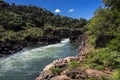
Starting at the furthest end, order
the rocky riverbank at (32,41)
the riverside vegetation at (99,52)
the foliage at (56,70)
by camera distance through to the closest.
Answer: the rocky riverbank at (32,41)
the foliage at (56,70)
the riverside vegetation at (99,52)

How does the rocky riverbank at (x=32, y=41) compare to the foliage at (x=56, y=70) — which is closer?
the foliage at (x=56, y=70)

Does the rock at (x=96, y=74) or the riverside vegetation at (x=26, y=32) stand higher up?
the riverside vegetation at (x=26, y=32)

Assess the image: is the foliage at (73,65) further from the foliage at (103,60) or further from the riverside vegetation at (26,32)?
the riverside vegetation at (26,32)

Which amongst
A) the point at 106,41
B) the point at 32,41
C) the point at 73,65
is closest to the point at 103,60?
the point at 73,65

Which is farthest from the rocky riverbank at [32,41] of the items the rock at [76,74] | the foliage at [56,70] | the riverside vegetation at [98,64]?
the rock at [76,74]

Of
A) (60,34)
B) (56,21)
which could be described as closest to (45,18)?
(56,21)

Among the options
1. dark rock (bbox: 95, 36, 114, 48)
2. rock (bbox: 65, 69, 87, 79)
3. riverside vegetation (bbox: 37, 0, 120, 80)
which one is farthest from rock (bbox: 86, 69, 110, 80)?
dark rock (bbox: 95, 36, 114, 48)

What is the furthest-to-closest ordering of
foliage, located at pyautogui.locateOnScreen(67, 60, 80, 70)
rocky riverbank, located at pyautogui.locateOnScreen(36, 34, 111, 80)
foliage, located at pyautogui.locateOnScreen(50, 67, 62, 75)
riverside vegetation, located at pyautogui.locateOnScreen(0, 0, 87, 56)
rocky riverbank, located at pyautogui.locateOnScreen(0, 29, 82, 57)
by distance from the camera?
riverside vegetation, located at pyautogui.locateOnScreen(0, 0, 87, 56) < rocky riverbank, located at pyautogui.locateOnScreen(0, 29, 82, 57) < foliage, located at pyautogui.locateOnScreen(67, 60, 80, 70) < foliage, located at pyautogui.locateOnScreen(50, 67, 62, 75) < rocky riverbank, located at pyautogui.locateOnScreen(36, 34, 111, 80)

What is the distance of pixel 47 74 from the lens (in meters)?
25.4

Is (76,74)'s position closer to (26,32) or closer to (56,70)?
(56,70)

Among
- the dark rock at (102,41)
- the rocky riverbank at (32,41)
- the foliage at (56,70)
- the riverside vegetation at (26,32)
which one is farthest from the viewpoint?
the riverside vegetation at (26,32)

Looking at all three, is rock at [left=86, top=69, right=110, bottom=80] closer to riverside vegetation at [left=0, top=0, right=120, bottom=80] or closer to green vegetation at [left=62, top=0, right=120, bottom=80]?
riverside vegetation at [left=0, top=0, right=120, bottom=80]

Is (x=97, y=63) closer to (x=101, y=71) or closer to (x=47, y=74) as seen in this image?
(x=101, y=71)

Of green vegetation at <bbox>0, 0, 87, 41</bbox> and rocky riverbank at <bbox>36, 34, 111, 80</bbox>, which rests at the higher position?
green vegetation at <bbox>0, 0, 87, 41</bbox>
